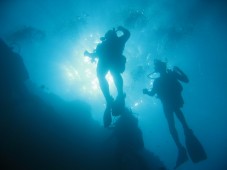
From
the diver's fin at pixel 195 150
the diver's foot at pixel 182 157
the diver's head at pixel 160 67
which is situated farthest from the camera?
the diver's head at pixel 160 67

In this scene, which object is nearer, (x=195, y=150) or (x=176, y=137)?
(x=195, y=150)

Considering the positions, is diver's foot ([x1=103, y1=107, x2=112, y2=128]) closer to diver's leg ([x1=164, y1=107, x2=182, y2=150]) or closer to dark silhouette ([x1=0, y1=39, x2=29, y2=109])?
diver's leg ([x1=164, y1=107, x2=182, y2=150])

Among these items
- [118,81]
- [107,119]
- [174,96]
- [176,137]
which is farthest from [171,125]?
[107,119]

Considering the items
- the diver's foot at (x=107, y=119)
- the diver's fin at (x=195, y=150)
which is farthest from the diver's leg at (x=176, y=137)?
the diver's foot at (x=107, y=119)

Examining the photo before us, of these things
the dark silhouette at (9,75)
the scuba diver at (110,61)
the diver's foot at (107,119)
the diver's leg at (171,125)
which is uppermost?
the dark silhouette at (9,75)

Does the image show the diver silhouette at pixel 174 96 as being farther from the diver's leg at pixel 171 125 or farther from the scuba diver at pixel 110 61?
the scuba diver at pixel 110 61

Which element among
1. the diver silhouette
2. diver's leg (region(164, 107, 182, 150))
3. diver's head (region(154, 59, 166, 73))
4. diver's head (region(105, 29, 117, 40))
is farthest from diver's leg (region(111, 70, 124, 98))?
diver's leg (region(164, 107, 182, 150))

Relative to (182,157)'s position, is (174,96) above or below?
above

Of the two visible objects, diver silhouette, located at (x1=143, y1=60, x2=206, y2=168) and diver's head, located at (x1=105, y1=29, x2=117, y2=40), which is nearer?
diver's head, located at (x1=105, y1=29, x2=117, y2=40)

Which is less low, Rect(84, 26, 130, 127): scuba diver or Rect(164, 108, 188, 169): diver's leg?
Rect(84, 26, 130, 127): scuba diver

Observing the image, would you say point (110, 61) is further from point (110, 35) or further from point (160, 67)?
point (160, 67)

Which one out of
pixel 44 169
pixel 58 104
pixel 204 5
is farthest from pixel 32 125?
pixel 204 5

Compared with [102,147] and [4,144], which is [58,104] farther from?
[4,144]

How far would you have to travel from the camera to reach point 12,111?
23734mm
